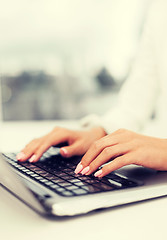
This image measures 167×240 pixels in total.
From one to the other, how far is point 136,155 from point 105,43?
188 cm

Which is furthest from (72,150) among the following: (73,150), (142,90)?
(142,90)

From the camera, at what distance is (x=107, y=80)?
2221mm

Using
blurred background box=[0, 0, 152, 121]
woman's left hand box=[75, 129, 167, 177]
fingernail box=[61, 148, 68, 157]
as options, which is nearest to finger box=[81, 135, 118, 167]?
woman's left hand box=[75, 129, 167, 177]

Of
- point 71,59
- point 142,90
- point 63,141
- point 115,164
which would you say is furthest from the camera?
point 71,59

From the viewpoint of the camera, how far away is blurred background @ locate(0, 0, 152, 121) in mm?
2180

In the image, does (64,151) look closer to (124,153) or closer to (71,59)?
(124,153)

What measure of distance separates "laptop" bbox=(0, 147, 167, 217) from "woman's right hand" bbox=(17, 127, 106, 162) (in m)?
0.08

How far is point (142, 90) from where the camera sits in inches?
48.6

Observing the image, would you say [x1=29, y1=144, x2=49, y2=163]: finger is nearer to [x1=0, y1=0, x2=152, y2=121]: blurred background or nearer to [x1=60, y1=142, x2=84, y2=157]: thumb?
[x1=60, y1=142, x2=84, y2=157]: thumb

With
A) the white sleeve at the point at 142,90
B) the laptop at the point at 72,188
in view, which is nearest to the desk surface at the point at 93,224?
the laptop at the point at 72,188

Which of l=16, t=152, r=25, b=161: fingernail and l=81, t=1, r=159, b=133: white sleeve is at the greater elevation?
l=81, t=1, r=159, b=133: white sleeve

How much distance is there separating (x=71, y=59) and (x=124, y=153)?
1.80m

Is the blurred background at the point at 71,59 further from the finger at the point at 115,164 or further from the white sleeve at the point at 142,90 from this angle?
the finger at the point at 115,164

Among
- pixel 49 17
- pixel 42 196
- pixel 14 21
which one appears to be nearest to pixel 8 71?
pixel 14 21
